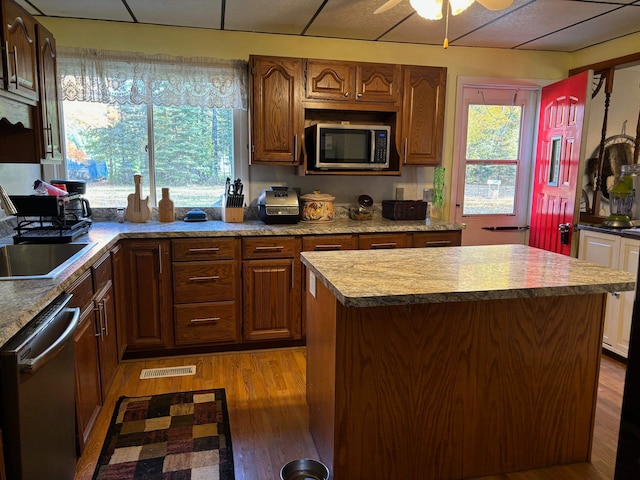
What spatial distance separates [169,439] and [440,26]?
3158mm

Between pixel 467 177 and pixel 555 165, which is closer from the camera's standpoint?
pixel 555 165

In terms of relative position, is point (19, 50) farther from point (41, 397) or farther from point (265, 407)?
point (265, 407)

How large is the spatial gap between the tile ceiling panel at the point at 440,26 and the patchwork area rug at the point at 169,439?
2.81 metres

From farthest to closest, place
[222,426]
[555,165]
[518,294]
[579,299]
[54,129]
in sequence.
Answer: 1. [555,165]
2. [54,129]
3. [222,426]
4. [579,299]
5. [518,294]

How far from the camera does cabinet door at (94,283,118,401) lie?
2.38 meters

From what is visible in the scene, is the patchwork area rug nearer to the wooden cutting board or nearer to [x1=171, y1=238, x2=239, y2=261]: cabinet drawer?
[x1=171, y1=238, x2=239, y2=261]: cabinet drawer

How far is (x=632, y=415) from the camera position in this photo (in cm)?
73

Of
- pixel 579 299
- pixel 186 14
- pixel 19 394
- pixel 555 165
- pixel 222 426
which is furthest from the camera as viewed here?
pixel 555 165

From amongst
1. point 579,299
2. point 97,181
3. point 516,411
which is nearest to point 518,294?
point 579,299

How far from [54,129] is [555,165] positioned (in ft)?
11.9

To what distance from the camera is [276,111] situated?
3406 millimetres

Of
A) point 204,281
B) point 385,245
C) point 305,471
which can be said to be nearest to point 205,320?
point 204,281

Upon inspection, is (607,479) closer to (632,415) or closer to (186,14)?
(632,415)

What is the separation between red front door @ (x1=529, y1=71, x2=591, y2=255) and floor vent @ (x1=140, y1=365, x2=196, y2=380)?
2.95 m
